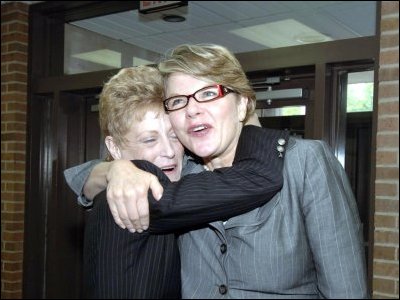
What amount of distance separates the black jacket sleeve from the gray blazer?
2.0 inches

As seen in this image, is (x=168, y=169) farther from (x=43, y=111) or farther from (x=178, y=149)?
(x=43, y=111)

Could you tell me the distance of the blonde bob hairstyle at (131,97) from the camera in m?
1.47

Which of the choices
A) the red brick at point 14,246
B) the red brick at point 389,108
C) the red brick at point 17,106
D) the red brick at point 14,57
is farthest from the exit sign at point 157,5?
the red brick at point 14,246

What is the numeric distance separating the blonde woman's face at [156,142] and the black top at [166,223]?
0.96 feet

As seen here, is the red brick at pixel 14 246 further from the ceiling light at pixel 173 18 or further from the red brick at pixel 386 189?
the red brick at pixel 386 189

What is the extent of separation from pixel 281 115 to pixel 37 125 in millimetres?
2163

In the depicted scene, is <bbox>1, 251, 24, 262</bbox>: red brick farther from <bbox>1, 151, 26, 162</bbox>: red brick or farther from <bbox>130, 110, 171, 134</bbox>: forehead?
<bbox>130, 110, 171, 134</bbox>: forehead

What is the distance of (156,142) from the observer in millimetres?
1508

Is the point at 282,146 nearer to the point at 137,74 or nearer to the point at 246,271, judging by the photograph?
the point at 246,271

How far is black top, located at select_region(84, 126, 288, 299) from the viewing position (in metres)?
1.06

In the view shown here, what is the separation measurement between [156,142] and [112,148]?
181 millimetres

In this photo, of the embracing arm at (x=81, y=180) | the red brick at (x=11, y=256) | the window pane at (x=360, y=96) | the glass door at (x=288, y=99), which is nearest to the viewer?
the embracing arm at (x=81, y=180)

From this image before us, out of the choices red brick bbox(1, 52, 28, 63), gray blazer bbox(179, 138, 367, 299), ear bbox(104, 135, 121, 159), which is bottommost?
gray blazer bbox(179, 138, 367, 299)

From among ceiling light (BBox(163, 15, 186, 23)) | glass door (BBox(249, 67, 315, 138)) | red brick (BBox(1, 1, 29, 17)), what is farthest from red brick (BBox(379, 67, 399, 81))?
red brick (BBox(1, 1, 29, 17))
